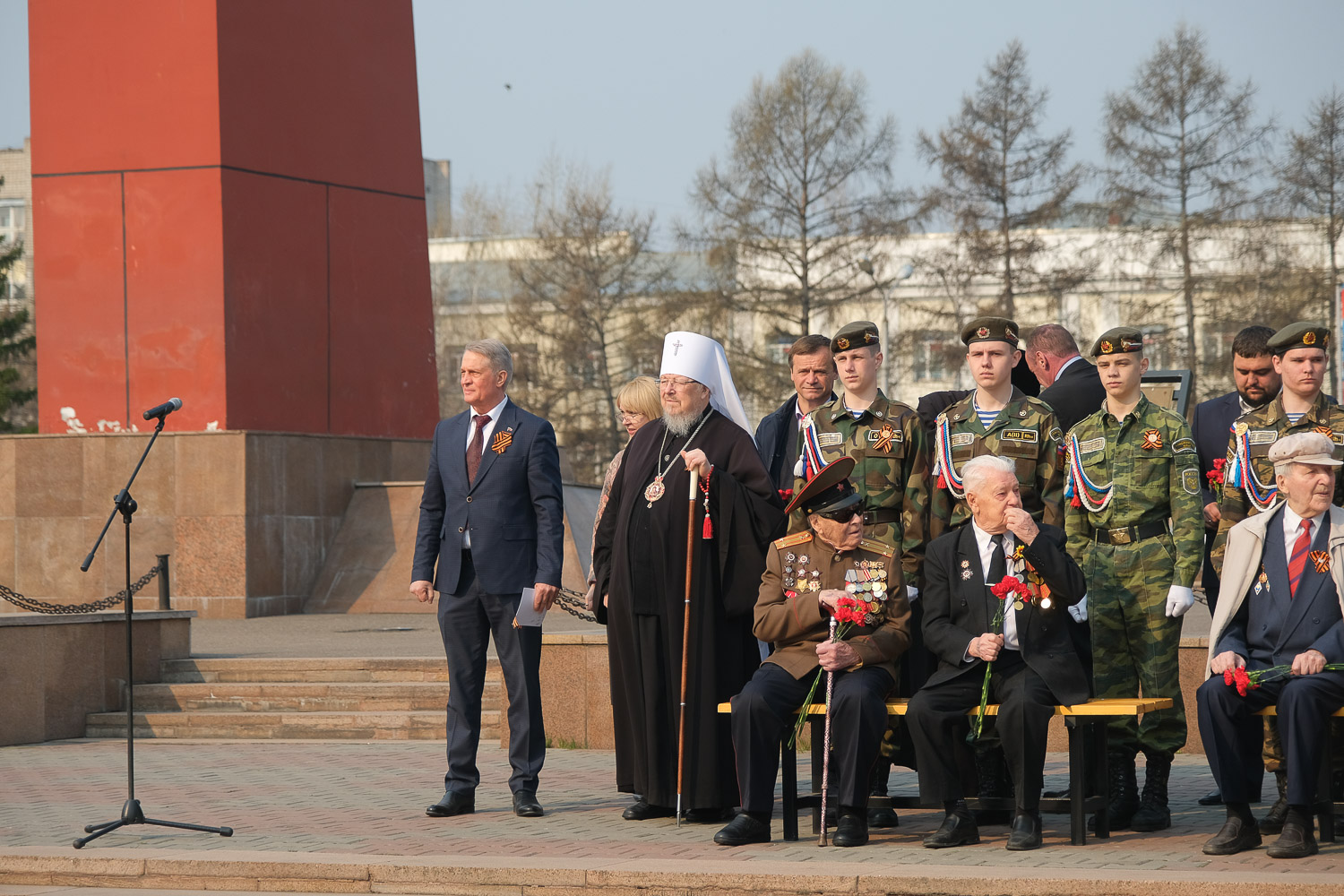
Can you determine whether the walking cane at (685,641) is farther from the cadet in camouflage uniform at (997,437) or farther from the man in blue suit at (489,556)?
the cadet in camouflage uniform at (997,437)

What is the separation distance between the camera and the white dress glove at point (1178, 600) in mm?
6354

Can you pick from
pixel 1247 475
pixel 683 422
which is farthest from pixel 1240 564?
pixel 683 422

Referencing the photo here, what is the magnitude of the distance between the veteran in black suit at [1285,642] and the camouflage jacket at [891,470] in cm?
129

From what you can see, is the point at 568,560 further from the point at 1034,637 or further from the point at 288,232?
the point at 1034,637

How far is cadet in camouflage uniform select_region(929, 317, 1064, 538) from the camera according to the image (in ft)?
22.3

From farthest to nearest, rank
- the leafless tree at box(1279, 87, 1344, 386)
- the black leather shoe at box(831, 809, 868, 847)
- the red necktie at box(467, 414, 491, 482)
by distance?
the leafless tree at box(1279, 87, 1344, 386) → the red necktie at box(467, 414, 491, 482) → the black leather shoe at box(831, 809, 868, 847)

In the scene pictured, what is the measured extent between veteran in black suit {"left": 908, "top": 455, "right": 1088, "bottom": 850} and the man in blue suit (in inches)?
75.2

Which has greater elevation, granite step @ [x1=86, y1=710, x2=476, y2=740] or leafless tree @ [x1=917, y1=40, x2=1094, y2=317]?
leafless tree @ [x1=917, y1=40, x2=1094, y2=317]

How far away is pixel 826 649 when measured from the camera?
647 cm

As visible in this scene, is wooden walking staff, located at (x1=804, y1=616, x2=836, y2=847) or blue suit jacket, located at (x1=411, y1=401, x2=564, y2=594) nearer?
wooden walking staff, located at (x1=804, y1=616, x2=836, y2=847)

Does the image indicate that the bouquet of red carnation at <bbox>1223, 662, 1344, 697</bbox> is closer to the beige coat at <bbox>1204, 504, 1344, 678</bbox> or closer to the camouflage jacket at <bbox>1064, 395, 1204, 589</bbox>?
the beige coat at <bbox>1204, 504, 1344, 678</bbox>

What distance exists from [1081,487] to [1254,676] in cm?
112

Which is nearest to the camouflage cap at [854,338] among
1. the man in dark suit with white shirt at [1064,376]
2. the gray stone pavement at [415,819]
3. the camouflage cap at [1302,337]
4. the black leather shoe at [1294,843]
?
the man in dark suit with white shirt at [1064,376]

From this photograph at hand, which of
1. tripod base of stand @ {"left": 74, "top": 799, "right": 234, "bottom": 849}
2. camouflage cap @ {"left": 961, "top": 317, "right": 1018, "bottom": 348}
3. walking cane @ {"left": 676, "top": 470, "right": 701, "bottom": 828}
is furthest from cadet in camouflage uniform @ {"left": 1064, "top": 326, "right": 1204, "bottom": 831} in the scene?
→ tripod base of stand @ {"left": 74, "top": 799, "right": 234, "bottom": 849}
